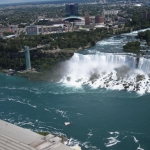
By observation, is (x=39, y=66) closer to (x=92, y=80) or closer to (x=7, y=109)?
(x=92, y=80)

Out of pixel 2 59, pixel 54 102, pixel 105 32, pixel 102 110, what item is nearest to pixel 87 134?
pixel 102 110

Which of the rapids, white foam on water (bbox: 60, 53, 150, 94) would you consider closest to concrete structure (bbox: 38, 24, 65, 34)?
the rapids

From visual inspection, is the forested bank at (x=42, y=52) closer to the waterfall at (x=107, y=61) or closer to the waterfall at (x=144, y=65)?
the waterfall at (x=107, y=61)

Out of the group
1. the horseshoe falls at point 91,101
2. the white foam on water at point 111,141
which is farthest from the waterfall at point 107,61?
the white foam on water at point 111,141

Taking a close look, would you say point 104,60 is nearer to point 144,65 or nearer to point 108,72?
point 108,72

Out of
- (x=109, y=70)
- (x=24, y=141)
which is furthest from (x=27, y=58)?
(x=24, y=141)
